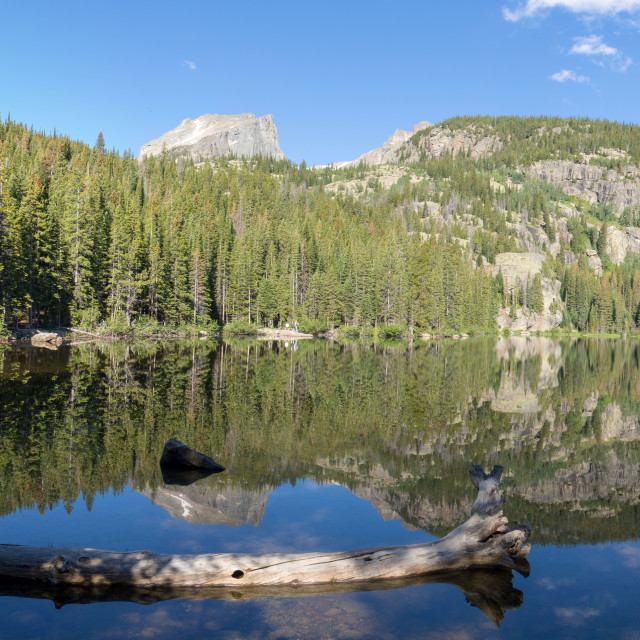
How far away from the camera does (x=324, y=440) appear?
1695 cm

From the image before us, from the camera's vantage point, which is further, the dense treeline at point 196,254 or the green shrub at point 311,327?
the green shrub at point 311,327

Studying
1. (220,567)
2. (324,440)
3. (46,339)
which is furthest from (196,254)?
(220,567)

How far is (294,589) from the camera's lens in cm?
770

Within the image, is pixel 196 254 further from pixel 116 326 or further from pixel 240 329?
pixel 116 326

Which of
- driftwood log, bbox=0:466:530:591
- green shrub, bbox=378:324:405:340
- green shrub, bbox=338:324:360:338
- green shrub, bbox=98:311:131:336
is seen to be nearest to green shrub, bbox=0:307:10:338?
green shrub, bbox=98:311:131:336

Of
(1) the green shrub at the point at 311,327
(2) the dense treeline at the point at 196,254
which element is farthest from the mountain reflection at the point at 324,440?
(1) the green shrub at the point at 311,327

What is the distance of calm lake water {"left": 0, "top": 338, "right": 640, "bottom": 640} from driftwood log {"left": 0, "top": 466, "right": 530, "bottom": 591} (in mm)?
248

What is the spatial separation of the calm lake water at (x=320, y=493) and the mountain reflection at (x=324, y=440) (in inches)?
2.8

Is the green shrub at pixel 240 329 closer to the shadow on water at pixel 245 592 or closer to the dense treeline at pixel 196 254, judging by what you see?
the dense treeline at pixel 196 254

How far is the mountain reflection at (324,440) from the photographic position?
1164cm

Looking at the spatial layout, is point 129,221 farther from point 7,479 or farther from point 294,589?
point 294,589

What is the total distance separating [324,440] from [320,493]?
4.35m

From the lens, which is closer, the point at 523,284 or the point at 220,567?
the point at 220,567

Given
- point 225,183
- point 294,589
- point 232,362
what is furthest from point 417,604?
point 225,183
